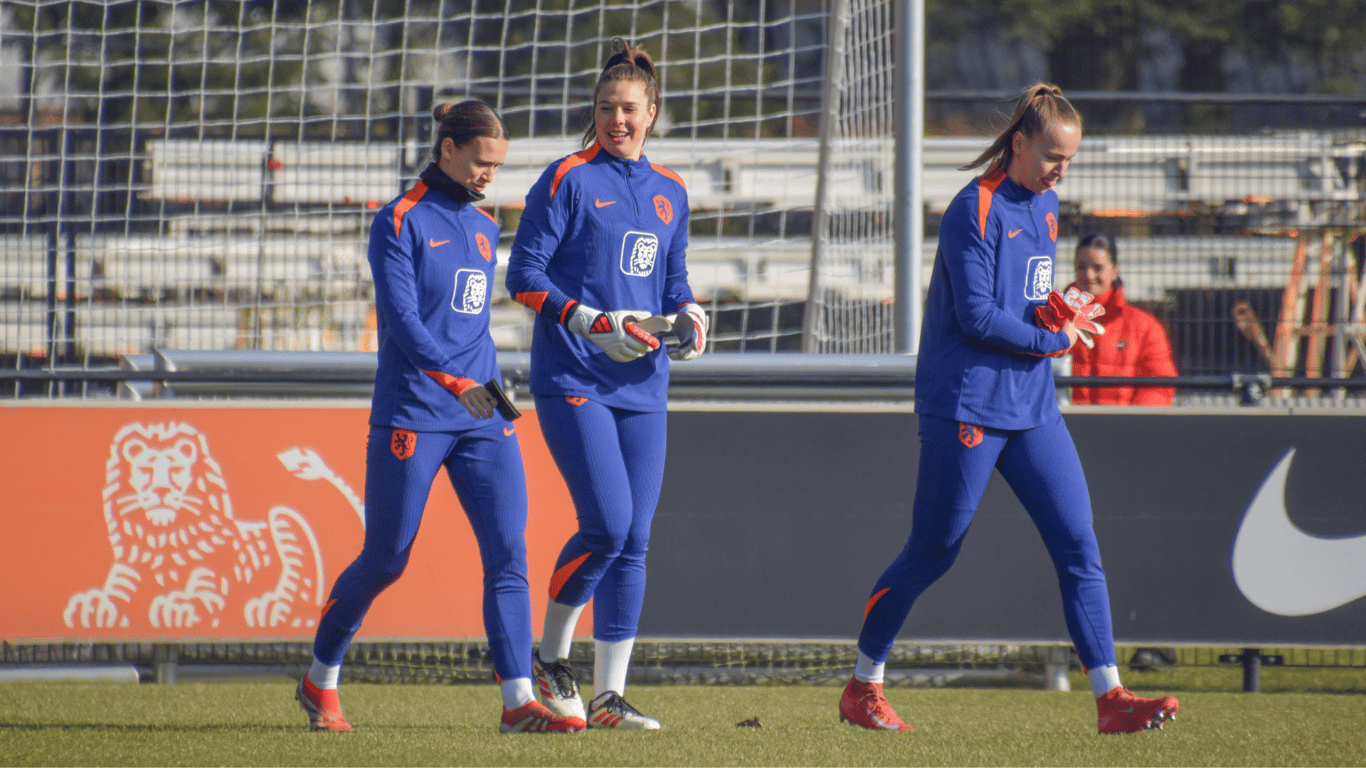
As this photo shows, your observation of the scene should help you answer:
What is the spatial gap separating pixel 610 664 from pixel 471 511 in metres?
0.67

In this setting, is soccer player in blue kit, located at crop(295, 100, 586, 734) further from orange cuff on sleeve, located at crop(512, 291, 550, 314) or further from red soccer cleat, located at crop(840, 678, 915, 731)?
red soccer cleat, located at crop(840, 678, 915, 731)

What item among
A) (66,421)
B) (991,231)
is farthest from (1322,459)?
(66,421)

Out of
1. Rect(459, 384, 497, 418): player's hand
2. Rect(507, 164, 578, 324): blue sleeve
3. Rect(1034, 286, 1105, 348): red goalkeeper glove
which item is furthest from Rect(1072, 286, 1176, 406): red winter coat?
Rect(459, 384, 497, 418): player's hand

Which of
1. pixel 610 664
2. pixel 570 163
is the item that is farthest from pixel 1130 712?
pixel 570 163

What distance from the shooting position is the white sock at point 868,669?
4527 mm

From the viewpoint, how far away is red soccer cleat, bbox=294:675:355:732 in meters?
4.40

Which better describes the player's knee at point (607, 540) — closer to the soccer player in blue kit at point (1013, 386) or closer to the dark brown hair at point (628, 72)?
the soccer player in blue kit at point (1013, 386)

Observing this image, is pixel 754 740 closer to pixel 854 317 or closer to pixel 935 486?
pixel 935 486

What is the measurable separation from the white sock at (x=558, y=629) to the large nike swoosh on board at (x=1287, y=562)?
9.76ft

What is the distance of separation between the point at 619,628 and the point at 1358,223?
6.07 meters

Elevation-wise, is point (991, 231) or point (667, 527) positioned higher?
point (991, 231)

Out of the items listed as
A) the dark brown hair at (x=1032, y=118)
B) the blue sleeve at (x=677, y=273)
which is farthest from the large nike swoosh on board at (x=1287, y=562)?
the blue sleeve at (x=677, y=273)

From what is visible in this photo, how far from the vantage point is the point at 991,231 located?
4.27 metres

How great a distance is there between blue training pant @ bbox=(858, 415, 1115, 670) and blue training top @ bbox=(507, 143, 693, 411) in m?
0.89
